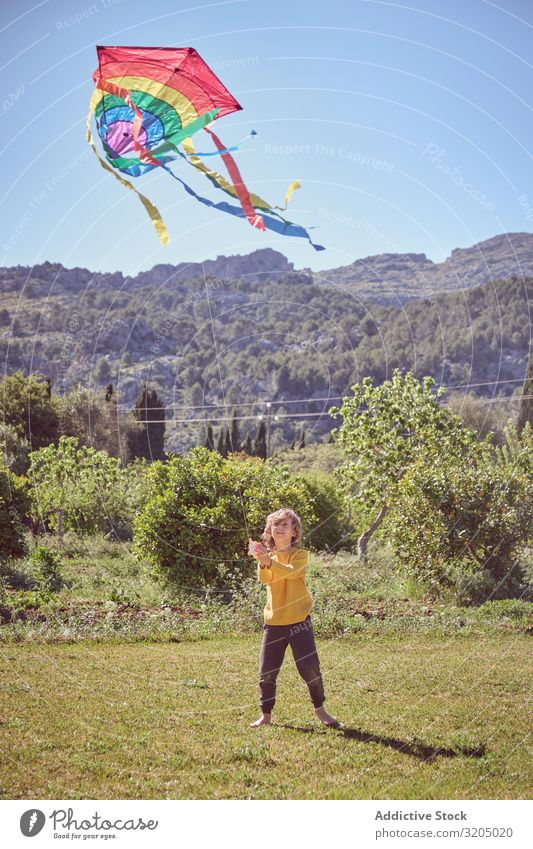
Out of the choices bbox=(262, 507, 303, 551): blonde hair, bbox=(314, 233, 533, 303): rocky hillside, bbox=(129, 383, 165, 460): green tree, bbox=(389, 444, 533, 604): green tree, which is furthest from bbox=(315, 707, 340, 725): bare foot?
bbox=(314, 233, 533, 303): rocky hillside

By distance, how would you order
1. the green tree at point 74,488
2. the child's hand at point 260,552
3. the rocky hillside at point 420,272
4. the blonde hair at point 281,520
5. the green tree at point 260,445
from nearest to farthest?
Answer: the child's hand at point 260,552, the blonde hair at point 281,520, the green tree at point 74,488, the green tree at point 260,445, the rocky hillside at point 420,272

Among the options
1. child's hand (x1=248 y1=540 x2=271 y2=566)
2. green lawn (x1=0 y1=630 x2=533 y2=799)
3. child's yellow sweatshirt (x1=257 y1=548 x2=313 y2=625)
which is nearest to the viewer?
green lawn (x1=0 y1=630 x2=533 y2=799)

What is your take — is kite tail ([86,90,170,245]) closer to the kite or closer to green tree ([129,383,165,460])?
the kite

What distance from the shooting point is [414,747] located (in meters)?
5.78

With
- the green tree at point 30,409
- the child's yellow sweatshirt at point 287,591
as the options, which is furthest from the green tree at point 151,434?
the child's yellow sweatshirt at point 287,591

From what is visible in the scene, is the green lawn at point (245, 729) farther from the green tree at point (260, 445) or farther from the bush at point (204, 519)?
the green tree at point (260, 445)

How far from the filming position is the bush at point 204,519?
12367 mm

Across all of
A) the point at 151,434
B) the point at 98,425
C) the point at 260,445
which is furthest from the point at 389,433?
the point at 98,425

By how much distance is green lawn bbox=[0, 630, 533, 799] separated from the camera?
5207mm

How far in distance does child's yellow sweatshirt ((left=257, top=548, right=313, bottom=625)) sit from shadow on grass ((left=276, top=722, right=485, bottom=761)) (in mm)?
1078

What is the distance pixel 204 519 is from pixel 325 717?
646 cm

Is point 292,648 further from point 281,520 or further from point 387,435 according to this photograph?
Result: point 387,435

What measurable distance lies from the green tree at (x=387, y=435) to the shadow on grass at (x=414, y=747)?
10702 millimetres
